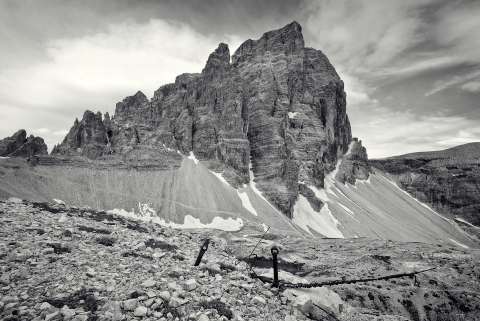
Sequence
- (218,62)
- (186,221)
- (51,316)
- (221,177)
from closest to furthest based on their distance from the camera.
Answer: (51,316) < (186,221) < (221,177) < (218,62)

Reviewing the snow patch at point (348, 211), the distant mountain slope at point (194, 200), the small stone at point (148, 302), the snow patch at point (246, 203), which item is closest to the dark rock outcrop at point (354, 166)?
the distant mountain slope at point (194, 200)

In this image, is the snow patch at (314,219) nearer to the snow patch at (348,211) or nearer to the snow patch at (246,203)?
the snow patch at (348,211)

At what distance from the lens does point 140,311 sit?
285 inches

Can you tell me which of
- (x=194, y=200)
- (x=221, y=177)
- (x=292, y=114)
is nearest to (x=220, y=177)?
(x=221, y=177)

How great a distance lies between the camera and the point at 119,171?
97.1 metres

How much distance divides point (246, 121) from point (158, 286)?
5414 inches

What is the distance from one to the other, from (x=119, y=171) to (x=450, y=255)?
311 feet

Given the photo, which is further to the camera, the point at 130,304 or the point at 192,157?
the point at 192,157

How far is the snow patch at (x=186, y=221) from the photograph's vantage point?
80.9m

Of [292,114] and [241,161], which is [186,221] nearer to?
[241,161]

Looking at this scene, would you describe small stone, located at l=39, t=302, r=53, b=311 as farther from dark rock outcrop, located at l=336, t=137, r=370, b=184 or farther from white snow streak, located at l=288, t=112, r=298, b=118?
dark rock outcrop, located at l=336, t=137, r=370, b=184

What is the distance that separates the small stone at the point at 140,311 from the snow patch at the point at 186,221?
244 feet

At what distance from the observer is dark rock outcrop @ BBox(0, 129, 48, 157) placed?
403 ft

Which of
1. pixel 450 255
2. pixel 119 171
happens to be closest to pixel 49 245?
pixel 450 255
